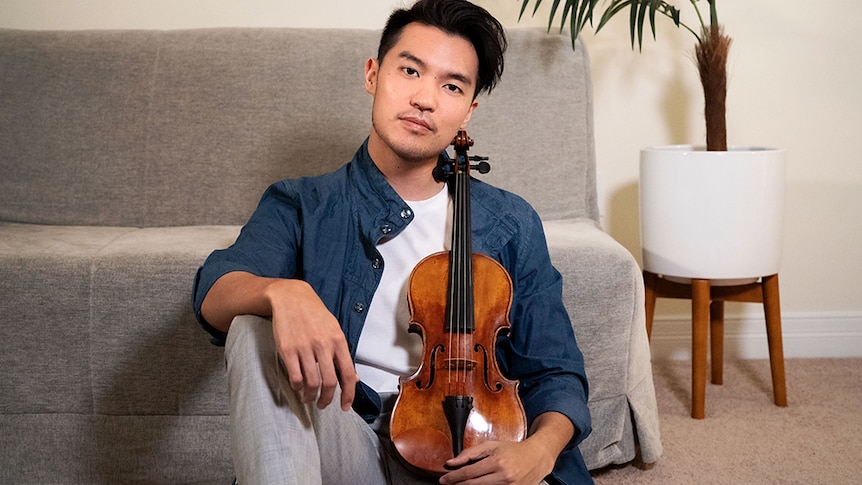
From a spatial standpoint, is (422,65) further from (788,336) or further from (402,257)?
(788,336)

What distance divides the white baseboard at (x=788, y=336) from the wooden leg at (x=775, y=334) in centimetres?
50

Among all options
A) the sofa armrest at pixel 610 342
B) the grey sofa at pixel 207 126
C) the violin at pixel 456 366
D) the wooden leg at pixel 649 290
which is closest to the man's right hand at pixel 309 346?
the violin at pixel 456 366

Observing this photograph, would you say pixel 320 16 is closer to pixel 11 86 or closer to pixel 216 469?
pixel 11 86

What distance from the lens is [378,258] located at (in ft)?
4.82

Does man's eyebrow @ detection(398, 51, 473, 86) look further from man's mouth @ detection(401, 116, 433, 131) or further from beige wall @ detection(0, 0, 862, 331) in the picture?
beige wall @ detection(0, 0, 862, 331)

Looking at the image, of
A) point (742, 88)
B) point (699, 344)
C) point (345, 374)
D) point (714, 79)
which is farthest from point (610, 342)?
point (742, 88)

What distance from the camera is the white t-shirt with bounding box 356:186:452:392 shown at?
1450mm

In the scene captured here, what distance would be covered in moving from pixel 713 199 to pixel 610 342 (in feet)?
1.94

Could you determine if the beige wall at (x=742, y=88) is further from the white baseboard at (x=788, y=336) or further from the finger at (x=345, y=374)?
the finger at (x=345, y=374)

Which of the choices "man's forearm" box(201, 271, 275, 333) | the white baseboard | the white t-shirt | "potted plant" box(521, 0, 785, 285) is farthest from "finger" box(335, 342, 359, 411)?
the white baseboard

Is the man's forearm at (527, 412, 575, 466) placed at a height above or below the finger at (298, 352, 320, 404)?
below

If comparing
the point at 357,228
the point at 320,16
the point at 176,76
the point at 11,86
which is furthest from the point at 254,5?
the point at 357,228

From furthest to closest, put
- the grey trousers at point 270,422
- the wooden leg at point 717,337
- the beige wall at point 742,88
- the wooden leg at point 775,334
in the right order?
the beige wall at point 742,88
the wooden leg at point 717,337
the wooden leg at point 775,334
the grey trousers at point 270,422

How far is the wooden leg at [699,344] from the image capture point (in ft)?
7.66
